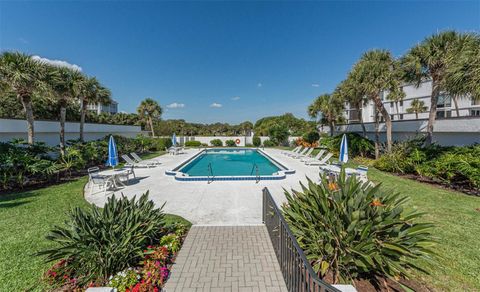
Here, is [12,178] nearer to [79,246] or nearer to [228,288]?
[79,246]

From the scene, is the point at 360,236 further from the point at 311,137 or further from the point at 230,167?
the point at 311,137

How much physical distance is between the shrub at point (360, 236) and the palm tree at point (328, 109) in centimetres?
1855

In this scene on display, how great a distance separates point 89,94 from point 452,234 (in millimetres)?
19312

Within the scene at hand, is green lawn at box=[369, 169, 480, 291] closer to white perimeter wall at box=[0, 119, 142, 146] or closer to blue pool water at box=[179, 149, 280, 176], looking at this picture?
blue pool water at box=[179, 149, 280, 176]

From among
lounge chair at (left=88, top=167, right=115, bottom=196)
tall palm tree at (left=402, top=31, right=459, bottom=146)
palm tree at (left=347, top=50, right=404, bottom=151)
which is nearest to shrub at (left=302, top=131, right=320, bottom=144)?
palm tree at (left=347, top=50, right=404, bottom=151)

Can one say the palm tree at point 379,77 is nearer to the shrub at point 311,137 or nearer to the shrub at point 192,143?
the shrub at point 311,137

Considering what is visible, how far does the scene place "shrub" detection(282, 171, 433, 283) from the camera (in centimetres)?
270

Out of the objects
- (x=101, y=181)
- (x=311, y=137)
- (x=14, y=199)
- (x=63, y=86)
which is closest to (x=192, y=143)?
(x=311, y=137)

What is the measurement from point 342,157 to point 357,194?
22.0 feet

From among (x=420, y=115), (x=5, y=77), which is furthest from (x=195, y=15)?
(x=420, y=115)

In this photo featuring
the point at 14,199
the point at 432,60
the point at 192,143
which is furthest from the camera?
the point at 192,143

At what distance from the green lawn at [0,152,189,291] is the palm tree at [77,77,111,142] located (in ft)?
26.5

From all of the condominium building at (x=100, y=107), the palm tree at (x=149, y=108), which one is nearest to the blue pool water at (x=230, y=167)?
the condominium building at (x=100, y=107)

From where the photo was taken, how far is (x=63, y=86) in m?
11.9
